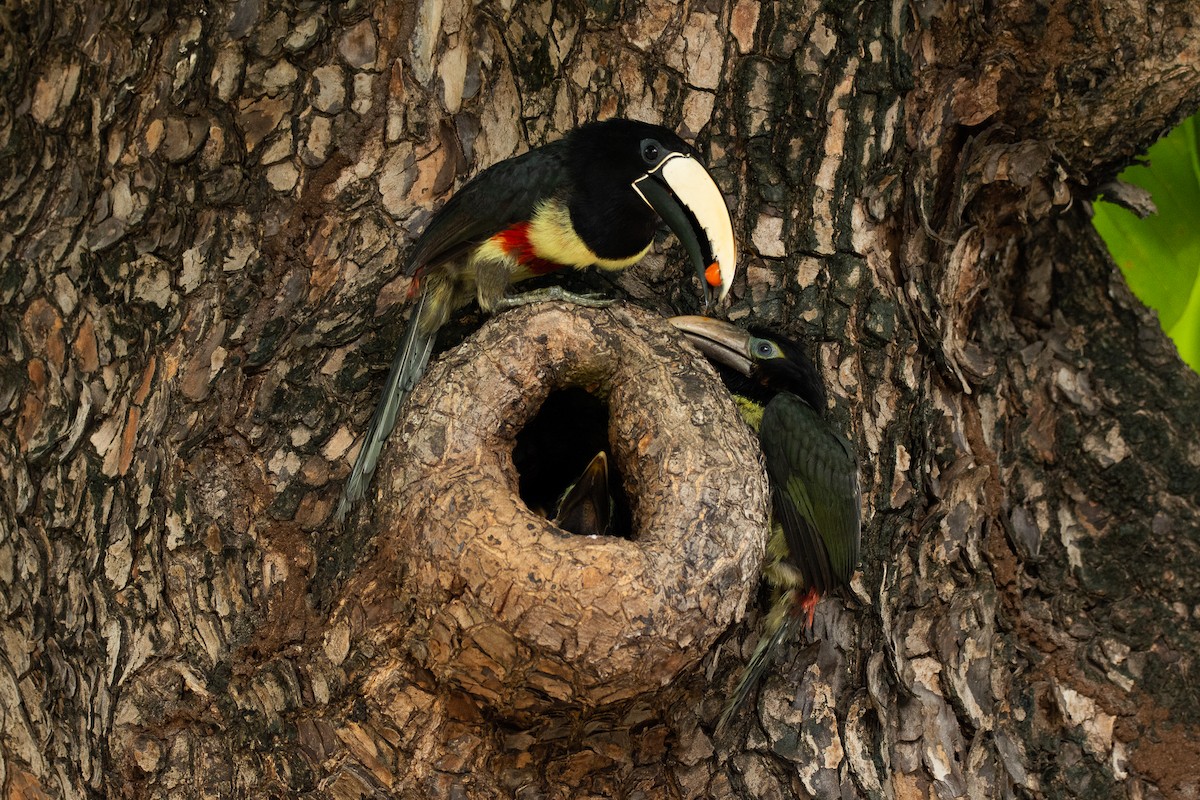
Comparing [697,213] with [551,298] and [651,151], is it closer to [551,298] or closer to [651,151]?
[651,151]

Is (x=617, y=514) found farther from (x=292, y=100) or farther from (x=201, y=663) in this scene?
(x=292, y=100)

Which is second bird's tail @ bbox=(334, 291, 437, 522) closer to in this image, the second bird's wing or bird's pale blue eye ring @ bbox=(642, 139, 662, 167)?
bird's pale blue eye ring @ bbox=(642, 139, 662, 167)

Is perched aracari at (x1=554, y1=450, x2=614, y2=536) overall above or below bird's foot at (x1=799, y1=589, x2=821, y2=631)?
above

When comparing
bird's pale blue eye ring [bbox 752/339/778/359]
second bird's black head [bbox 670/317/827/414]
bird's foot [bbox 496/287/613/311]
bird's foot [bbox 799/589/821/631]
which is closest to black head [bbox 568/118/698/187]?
bird's foot [bbox 496/287/613/311]

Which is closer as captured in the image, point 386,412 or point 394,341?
point 386,412

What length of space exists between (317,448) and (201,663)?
0.54 meters

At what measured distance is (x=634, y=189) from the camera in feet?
8.98

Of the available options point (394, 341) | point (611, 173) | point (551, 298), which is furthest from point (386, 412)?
point (611, 173)

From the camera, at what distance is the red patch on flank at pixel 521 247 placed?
2.71 meters

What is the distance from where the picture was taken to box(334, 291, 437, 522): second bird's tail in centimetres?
260

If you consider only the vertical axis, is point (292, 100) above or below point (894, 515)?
above

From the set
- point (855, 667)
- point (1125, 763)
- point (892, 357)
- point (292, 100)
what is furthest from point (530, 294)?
point (1125, 763)

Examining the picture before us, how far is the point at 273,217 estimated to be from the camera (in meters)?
2.79

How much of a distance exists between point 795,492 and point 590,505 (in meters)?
0.50
